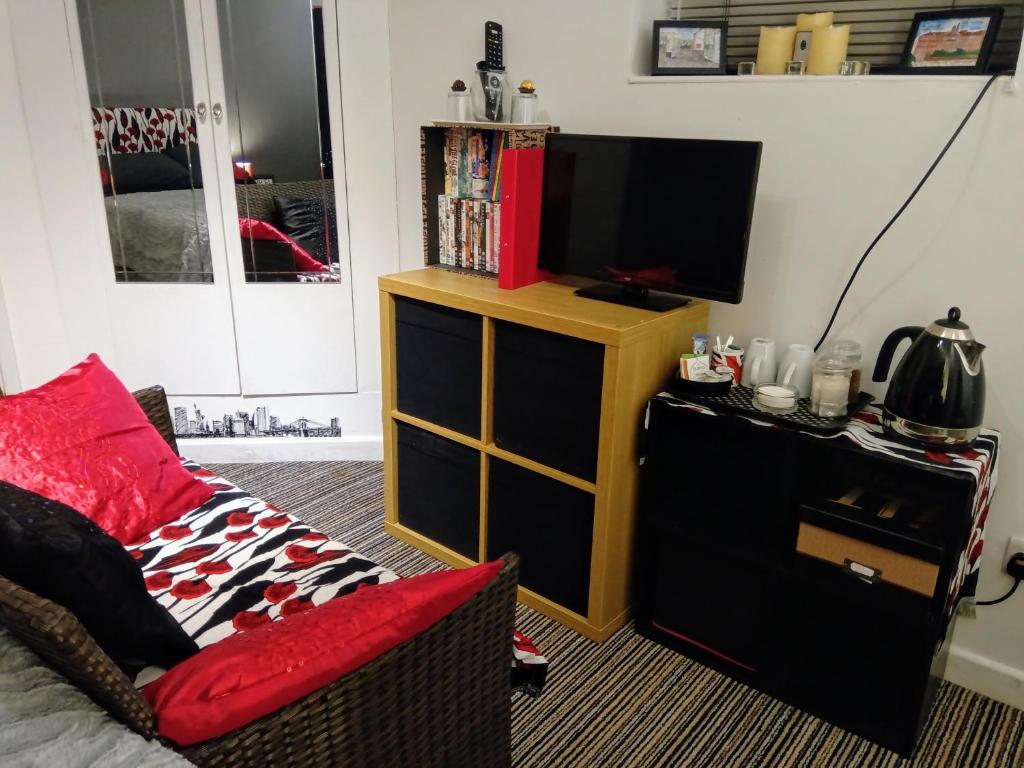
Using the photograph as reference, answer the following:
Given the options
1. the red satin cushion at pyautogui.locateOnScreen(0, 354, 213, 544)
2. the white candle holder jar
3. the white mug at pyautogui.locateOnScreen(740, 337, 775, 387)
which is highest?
the white candle holder jar

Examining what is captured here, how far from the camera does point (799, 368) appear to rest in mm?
1942

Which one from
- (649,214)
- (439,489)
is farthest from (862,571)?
(439,489)

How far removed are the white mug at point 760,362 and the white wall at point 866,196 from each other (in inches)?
4.5

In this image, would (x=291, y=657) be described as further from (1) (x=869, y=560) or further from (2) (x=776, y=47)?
(2) (x=776, y=47)

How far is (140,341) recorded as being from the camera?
10.1 ft

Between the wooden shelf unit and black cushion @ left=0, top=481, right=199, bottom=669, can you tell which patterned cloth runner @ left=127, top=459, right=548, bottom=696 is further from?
the wooden shelf unit

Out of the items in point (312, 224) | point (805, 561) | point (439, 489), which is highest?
point (312, 224)

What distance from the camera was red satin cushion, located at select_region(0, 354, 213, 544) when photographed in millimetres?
1661

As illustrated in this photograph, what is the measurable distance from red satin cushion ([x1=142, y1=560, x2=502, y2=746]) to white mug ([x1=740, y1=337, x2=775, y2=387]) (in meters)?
1.11

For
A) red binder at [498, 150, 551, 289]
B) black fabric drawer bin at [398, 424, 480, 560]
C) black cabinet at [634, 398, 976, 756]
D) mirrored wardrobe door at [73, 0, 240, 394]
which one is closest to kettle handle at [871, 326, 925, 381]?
black cabinet at [634, 398, 976, 756]

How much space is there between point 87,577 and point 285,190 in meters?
2.09

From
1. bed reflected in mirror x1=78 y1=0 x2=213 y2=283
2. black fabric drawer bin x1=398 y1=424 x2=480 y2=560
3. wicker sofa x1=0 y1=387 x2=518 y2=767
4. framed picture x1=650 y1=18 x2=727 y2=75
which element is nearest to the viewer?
wicker sofa x1=0 y1=387 x2=518 y2=767

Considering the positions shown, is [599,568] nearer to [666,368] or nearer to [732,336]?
[666,368]

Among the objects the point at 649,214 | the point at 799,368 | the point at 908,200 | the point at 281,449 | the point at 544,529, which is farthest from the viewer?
the point at 281,449
